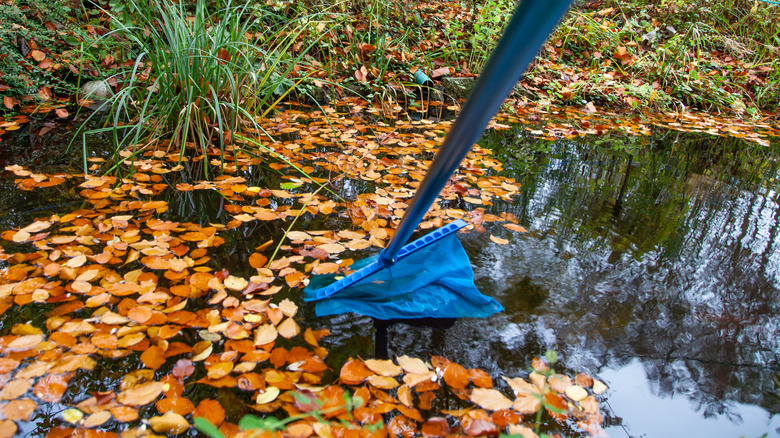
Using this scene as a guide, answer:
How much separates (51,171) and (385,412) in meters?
2.07

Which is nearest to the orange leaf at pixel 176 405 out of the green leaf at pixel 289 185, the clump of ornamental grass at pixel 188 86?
the green leaf at pixel 289 185

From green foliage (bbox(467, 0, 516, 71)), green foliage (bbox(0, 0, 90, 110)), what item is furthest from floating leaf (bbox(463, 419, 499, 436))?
green foliage (bbox(467, 0, 516, 71))

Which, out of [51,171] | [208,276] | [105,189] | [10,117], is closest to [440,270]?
[208,276]

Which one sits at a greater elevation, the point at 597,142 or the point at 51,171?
the point at 597,142

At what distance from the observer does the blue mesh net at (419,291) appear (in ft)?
4.37

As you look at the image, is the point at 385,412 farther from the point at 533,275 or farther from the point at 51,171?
the point at 51,171

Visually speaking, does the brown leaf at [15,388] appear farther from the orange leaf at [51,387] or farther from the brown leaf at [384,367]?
the brown leaf at [384,367]

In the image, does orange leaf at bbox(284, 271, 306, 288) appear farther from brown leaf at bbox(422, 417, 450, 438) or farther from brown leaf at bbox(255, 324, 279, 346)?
brown leaf at bbox(422, 417, 450, 438)

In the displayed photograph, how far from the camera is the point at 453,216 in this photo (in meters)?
1.95

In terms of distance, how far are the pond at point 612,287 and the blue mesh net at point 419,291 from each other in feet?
0.14

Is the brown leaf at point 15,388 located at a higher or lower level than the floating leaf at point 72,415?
higher

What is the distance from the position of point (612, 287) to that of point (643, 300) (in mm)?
100

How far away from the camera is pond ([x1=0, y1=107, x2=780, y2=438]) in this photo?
3.72ft

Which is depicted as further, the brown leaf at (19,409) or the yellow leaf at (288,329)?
the yellow leaf at (288,329)
